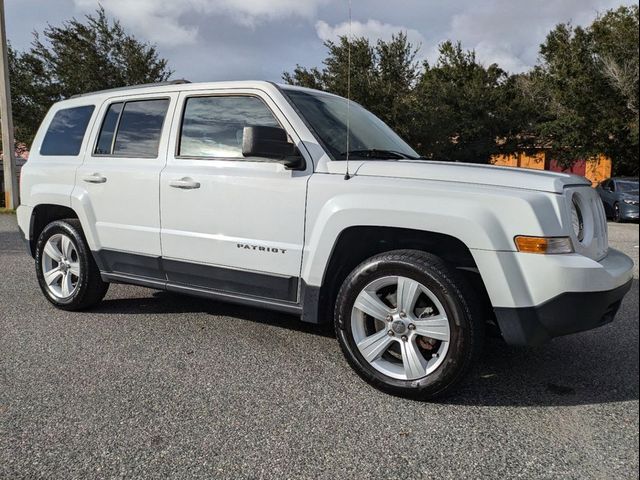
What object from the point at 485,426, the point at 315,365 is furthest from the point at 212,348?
the point at 485,426

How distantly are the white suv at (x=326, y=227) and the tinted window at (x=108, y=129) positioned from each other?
13mm

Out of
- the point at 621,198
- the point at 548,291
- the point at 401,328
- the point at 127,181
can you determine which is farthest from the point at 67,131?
the point at 621,198

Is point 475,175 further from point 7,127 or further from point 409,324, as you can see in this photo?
point 7,127

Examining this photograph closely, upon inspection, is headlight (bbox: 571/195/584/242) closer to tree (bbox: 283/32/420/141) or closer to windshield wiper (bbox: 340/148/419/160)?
windshield wiper (bbox: 340/148/419/160)

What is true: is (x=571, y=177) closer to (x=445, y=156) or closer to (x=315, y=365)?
(x=315, y=365)

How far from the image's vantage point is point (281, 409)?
9.15ft

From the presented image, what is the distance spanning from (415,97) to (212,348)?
19693 mm

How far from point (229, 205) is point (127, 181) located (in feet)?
3.46

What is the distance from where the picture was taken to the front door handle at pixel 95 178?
4.18m

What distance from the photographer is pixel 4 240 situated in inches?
358

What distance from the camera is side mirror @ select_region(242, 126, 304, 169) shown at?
311 cm

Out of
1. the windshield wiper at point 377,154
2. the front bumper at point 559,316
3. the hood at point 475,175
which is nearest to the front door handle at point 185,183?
the windshield wiper at point 377,154

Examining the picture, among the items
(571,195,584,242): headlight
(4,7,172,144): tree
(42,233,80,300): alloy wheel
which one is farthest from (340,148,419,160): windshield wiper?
(4,7,172,144): tree

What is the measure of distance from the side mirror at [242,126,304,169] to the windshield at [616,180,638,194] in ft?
50.1
